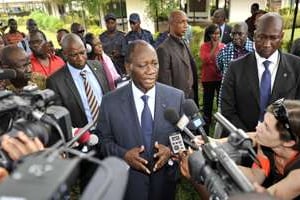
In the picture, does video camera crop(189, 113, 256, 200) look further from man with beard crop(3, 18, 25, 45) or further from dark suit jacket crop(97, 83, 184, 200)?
man with beard crop(3, 18, 25, 45)

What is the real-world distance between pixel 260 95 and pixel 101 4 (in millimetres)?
12309

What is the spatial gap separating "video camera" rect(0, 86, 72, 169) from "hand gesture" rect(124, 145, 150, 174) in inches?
33.8

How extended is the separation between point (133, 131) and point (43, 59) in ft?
7.98

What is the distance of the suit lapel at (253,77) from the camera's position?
111 inches

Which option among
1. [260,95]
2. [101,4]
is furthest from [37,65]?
[101,4]

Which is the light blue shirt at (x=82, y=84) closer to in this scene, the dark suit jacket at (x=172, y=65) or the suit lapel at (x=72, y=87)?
the suit lapel at (x=72, y=87)

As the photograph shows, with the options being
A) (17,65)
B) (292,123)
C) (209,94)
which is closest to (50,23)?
(209,94)

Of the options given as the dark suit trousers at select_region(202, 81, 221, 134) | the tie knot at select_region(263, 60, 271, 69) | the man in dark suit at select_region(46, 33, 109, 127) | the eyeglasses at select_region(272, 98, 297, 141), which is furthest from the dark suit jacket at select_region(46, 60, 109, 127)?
the dark suit trousers at select_region(202, 81, 221, 134)

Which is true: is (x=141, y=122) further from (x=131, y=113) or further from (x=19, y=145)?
(x=19, y=145)

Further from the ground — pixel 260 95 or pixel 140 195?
pixel 260 95

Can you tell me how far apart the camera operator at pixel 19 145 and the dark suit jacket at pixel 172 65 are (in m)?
3.07

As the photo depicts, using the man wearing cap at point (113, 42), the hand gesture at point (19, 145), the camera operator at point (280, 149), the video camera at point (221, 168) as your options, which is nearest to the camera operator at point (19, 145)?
the hand gesture at point (19, 145)

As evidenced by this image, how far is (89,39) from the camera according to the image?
15.1 ft

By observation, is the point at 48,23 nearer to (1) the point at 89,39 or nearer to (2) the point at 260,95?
(1) the point at 89,39
